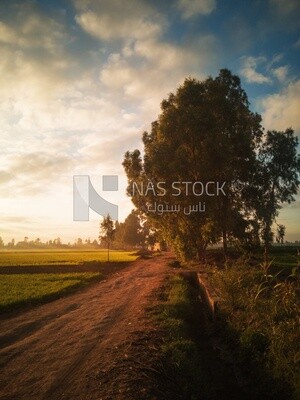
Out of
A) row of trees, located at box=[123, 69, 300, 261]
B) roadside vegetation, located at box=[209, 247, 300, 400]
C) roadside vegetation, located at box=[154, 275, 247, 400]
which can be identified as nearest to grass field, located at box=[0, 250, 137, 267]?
row of trees, located at box=[123, 69, 300, 261]

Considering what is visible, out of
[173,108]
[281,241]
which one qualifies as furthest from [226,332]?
[281,241]

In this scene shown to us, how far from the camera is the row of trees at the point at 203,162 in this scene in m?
29.3

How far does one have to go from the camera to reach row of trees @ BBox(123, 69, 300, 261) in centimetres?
2931

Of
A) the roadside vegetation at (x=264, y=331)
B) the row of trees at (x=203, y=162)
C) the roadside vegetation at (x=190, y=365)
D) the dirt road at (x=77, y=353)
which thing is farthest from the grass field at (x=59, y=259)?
the roadside vegetation at (x=264, y=331)

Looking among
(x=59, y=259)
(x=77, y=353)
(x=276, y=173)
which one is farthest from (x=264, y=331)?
(x=59, y=259)

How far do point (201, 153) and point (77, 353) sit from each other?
23924 mm

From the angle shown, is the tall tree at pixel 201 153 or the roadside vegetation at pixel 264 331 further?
the tall tree at pixel 201 153

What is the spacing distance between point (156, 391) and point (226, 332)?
18.4 feet

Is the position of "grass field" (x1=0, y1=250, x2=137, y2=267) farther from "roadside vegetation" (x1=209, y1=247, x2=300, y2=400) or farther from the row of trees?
"roadside vegetation" (x1=209, y1=247, x2=300, y2=400)

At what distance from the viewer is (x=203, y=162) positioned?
29547 millimetres

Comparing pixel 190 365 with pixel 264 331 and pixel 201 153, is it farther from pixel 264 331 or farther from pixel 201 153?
pixel 201 153

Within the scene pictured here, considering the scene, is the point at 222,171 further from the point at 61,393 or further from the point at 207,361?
the point at 61,393

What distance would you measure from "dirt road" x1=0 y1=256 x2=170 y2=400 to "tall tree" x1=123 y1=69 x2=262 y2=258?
54.6 feet

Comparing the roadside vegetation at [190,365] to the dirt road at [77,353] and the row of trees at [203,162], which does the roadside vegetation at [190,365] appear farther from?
the row of trees at [203,162]
